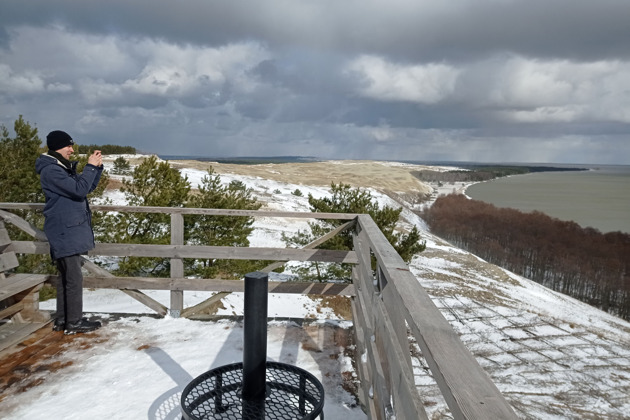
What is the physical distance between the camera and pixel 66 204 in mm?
4051

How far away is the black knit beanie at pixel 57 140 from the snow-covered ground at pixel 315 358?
1956 millimetres

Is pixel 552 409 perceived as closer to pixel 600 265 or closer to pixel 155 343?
pixel 155 343

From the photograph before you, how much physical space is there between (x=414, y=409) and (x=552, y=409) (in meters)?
8.84

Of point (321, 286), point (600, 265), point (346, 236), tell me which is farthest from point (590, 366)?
point (600, 265)

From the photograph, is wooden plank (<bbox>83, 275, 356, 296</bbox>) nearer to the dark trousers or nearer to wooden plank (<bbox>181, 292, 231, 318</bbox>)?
wooden plank (<bbox>181, 292, 231, 318</bbox>)

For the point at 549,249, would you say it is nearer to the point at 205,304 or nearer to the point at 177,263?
the point at 205,304

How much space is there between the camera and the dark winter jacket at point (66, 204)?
3.91m

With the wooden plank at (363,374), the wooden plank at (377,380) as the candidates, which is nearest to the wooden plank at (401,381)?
the wooden plank at (377,380)

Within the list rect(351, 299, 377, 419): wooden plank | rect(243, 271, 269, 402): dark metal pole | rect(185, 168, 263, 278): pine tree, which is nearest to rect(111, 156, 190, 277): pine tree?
rect(185, 168, 263, 278): pine tree

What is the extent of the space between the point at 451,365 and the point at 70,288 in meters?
4.30

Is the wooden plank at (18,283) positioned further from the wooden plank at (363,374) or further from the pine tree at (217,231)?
the pine tree at (217,231)

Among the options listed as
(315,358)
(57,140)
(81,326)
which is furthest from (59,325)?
(315,358)

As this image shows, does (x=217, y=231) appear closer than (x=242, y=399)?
No

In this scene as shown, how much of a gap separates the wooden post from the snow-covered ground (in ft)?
0.55
